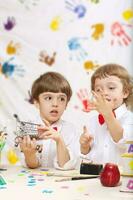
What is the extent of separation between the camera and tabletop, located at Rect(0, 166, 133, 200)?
1.15 meters

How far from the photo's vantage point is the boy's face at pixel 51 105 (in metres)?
1.85

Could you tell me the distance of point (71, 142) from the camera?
182 centimetres

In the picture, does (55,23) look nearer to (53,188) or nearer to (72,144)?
(72,144)

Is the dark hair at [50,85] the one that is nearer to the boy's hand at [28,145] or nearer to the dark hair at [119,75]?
the dark hair at [119,75]

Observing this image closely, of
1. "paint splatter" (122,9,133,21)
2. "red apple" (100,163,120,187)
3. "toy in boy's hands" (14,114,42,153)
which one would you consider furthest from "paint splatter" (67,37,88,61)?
"red apple" (100,163,120,187)

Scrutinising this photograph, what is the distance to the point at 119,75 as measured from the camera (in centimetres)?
182

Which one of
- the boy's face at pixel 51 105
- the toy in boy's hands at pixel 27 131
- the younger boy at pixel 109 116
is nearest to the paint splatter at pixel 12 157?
the toy in boy's hands at pixel 27 131

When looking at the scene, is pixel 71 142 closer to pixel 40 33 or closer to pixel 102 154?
pixel 102 154

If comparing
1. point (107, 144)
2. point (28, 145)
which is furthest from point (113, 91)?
point (28, 145)

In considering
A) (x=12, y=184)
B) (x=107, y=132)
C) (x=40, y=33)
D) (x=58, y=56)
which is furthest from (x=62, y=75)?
(x=12, y=184)

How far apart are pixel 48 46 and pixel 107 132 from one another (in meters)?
0.48

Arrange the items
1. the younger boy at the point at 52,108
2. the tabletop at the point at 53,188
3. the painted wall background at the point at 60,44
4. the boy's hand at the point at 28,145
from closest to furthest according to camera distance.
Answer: the tabletop at the point at 53,188 < the boy's hand at the point at 28,145 < the younger boy at the point at 52,108 < the painted wall background at the point at 60,44

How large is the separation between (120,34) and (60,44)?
272 millimetres

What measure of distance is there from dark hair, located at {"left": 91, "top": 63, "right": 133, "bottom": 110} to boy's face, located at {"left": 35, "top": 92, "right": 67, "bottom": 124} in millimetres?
152
